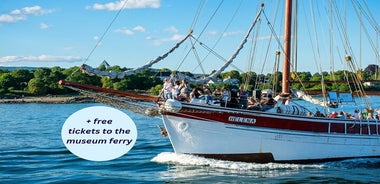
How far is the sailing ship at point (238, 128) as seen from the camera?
71.8ft

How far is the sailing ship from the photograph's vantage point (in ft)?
71.8

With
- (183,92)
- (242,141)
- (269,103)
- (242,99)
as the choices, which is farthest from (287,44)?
(183,92)

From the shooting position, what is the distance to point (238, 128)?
22.3 m

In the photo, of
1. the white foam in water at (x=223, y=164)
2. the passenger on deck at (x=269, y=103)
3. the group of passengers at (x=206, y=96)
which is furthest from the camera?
the passenger on deck at (x=269, y=103)

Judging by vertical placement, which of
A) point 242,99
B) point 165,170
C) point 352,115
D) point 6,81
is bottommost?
point 165,170

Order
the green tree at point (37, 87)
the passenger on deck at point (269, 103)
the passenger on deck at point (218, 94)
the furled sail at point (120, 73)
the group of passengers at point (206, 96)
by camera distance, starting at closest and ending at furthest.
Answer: the furled sail at point (120, 73) < the group of passengers at point (206, 96) < the passenger on deck at point (218, 94) < the passenger on deck at point (269, 103) < the green tree at point (37, 87)

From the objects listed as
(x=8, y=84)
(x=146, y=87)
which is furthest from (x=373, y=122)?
(x=8, y=84)

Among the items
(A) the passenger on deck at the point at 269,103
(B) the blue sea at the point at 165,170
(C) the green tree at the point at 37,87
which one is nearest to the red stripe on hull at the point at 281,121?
(A) the passenger on deck at the point at 269,103

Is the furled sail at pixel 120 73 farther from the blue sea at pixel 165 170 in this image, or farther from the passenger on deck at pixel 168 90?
the blue sea at pixel 165 170

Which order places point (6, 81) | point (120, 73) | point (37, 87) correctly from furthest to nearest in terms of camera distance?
point (6, 81) → point (37, 87) → point (120, 73)

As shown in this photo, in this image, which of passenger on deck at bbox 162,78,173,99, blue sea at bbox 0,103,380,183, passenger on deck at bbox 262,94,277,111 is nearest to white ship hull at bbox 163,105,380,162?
blue sea at bbox 0,103,380,183

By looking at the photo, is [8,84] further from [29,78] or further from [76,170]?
[76,170]

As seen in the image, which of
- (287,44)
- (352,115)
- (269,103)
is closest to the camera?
(269,103)

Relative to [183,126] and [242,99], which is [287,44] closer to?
[242,99]
